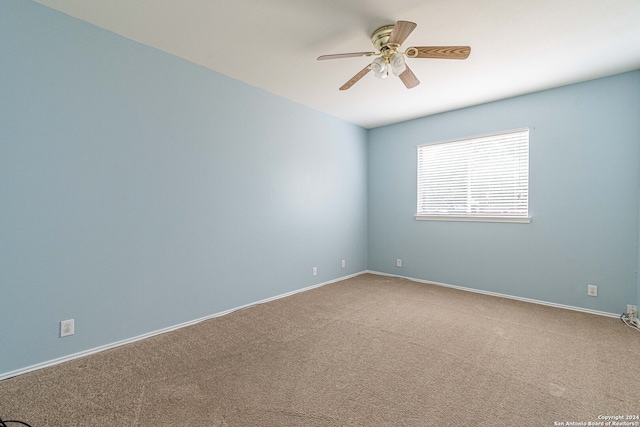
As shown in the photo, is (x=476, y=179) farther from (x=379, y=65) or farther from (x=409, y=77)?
(x=379, y=65)

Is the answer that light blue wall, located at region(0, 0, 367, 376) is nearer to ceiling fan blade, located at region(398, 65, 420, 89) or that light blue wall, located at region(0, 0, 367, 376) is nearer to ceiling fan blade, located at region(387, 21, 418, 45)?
ceiling fan blade, located at region(398, 65, 420, 89)

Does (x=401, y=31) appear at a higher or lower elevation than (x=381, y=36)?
lower

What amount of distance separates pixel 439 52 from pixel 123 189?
2792 millimetres

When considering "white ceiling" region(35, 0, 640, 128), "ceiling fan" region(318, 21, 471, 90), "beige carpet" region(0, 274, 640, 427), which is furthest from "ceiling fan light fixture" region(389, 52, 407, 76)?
"beige carpet" region(0, 274, 640, 427)

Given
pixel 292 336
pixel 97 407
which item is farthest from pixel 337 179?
pixel 97 407

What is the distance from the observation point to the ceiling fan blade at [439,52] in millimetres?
2057

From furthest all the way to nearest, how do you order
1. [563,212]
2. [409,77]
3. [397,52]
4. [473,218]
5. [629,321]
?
[473,218] → [563,212] → [629,321] → [409,77] → [397,52]

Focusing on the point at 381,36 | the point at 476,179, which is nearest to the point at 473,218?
the point at 476,179

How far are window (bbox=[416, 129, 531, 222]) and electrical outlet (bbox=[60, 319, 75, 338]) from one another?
432 centimetres

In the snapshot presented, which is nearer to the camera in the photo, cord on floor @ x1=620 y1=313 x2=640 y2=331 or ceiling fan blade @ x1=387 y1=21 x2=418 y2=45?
ceiling fan blade @ x1=387 y1=21 x2=418 y2=45

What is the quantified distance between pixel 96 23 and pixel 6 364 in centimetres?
258

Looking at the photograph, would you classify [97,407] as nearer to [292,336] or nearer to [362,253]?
[292,336]

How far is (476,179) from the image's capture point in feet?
13.3

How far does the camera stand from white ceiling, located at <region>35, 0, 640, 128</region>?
2.05 metres
